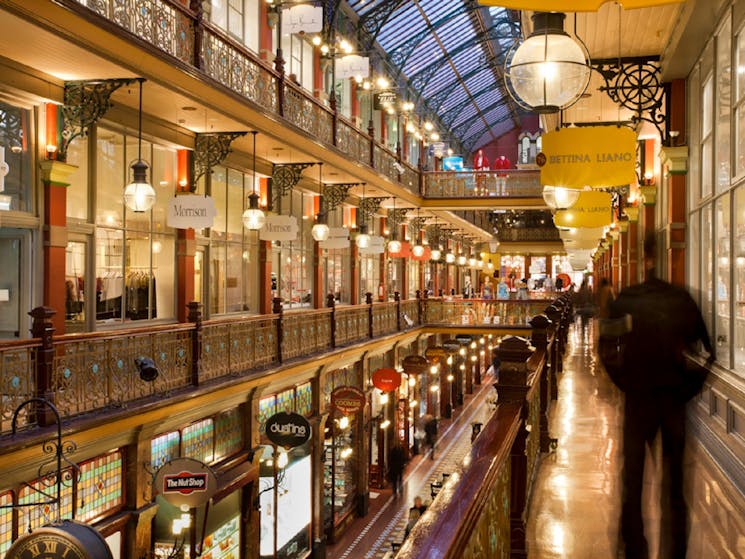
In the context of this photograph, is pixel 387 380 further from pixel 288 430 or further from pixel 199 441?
pixel 199 441

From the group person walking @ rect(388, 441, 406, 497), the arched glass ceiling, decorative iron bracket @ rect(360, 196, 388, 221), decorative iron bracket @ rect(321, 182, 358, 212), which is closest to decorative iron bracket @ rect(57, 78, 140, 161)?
decorative iron bracket @ rect(321, 182, 358, 212)

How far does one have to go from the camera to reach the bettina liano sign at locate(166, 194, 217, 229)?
1121 centimetres

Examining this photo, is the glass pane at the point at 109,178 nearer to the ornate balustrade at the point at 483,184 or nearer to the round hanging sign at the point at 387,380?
the round hanging sign at the point at 387,380

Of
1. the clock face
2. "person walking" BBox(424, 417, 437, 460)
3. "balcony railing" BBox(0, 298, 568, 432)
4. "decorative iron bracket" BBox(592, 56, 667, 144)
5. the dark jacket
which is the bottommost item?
"person walking" BBox(424, 417, 437, 460)

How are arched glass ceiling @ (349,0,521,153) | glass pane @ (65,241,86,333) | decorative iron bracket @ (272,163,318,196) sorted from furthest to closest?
arched glass ceiling @ (349,0,521,153) < decorative iron bracket @ (272,163,318,196) < glass pane @ (65,241,86,333)

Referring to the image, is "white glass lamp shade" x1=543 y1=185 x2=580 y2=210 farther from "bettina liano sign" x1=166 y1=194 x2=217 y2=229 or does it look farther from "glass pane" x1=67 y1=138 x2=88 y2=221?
"glass pane" x1=67 y1=138 x2=88 y2=221

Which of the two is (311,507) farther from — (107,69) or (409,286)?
(409,286)

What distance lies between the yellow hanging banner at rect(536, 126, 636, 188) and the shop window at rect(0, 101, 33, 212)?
21.0 ft

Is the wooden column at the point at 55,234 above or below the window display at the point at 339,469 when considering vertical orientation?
above

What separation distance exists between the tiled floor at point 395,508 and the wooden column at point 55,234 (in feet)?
21.9

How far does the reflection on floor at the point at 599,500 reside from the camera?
4.69 meters

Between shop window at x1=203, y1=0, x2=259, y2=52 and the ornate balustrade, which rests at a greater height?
shop window at x1=203, y1=0, x2=259, y2=52

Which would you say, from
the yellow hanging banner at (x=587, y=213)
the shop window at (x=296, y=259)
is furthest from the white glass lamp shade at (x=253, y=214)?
the yellow hanging banner at (x=587, y=213)

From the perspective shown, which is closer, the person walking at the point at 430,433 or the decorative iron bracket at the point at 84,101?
the decorative iron bracket at the point at 84,101
